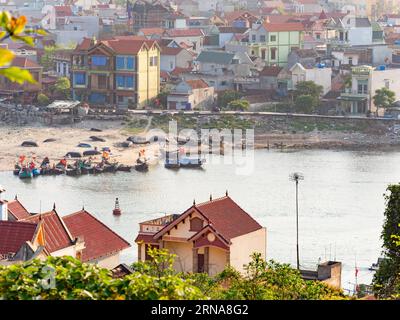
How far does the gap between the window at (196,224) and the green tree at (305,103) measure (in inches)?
931

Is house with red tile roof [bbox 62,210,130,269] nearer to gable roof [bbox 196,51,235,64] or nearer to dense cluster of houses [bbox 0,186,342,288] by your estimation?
dense cluster of houses [bbox 0,186,342,288]

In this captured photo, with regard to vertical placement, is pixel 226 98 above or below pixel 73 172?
above

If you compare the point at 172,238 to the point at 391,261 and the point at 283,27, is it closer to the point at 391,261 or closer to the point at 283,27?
the point at 391,261

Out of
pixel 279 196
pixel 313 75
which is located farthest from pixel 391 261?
pixel 313 75

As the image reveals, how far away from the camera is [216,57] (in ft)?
140

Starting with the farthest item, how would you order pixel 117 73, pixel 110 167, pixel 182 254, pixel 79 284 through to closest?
1. pixel 117 73
2. pixel 110 167
3. pixel 182 254
4. pixel 79 284

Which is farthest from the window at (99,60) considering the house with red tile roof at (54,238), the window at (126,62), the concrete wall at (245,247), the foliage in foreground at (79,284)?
the foliage in foreground at (79,284)

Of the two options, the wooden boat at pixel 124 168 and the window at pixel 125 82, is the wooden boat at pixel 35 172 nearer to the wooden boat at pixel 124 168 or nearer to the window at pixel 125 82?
the wooden boat at pixel 124 168

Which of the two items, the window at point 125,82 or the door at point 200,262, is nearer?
the door at point 200,262

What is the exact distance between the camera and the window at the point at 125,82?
Result: 39.5 metres

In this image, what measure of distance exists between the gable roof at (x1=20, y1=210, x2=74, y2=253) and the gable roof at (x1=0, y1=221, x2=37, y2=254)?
0.88 feet

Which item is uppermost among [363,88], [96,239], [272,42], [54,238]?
[272,42]

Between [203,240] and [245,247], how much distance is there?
28.8 inches

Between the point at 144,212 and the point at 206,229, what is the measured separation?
9.31 meters
